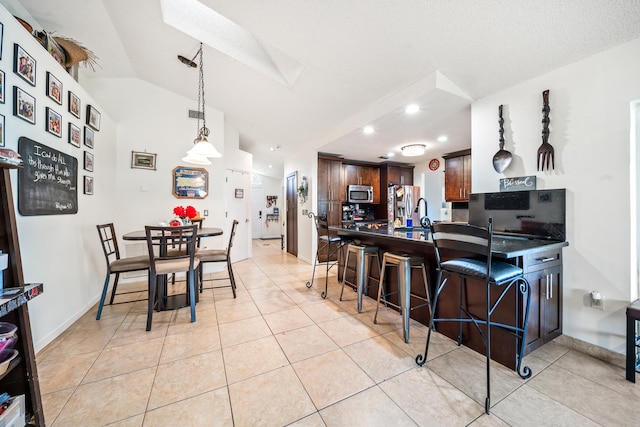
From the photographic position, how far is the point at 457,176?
4875mm

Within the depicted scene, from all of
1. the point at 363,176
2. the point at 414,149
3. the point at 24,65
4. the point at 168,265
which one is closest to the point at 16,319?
the point at 168,265

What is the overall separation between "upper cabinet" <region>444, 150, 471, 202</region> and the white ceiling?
774mm

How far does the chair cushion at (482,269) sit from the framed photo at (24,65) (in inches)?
134

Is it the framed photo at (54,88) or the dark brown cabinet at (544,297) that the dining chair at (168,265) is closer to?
the framed photo at (54,88)

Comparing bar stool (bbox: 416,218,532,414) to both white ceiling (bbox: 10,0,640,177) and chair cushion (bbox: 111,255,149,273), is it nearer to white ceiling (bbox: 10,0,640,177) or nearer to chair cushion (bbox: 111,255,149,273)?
white ceiling (bbox: 10,0,640,177)

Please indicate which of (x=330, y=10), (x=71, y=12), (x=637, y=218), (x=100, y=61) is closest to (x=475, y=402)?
(x=637, y=218)

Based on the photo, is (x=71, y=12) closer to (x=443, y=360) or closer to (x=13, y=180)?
(x=13, y=180)

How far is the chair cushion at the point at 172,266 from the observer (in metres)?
2.37

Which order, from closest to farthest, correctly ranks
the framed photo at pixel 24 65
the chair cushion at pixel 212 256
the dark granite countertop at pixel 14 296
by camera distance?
the dark granite countertop at pixel 14 296 < the framed photo at pixel 24 65 < the chair cushion at pixel 212 256

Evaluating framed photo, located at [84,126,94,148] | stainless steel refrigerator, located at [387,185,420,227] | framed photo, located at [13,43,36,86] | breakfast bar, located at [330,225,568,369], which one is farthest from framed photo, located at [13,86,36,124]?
stainless steel refrigerator, located at [387,185,420,227]

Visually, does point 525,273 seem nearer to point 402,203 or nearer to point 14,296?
point 14,296

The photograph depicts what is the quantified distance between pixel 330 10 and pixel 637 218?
2855mm

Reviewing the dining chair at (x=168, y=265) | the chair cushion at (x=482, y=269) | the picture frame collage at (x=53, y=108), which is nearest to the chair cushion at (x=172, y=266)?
the dining chair at (x=168, y=265)

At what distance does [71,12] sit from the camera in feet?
8.12
